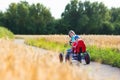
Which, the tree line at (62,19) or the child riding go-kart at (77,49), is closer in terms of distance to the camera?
the child riding go-kart at (77,49)

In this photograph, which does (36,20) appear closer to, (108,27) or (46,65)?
(108,27)

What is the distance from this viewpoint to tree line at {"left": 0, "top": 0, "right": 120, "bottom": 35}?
9194 cm

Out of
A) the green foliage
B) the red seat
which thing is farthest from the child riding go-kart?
the green foliage

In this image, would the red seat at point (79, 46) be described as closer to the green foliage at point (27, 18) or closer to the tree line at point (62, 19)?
the tree line at point (62, 19)

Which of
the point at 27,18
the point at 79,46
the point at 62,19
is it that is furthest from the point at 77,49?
the point at 27,18

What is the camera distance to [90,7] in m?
104

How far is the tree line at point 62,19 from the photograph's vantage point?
91.9 metres

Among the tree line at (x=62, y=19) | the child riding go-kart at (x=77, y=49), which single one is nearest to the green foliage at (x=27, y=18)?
the tree line at (x=62, y=19)

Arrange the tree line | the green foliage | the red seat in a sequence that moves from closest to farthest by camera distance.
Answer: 1. the red seat
2. the tree line
3. the green foliage

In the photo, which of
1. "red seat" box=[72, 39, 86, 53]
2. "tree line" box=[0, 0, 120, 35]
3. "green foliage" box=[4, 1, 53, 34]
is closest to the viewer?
"red seat" box=[72, 39, 86, 53]

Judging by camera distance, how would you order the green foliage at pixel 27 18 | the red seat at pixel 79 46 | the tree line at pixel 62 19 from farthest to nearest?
1. the green foliage at pixel 27 18
2. the tree line at pixel 62 19
3. the red seat at pixel 79 46

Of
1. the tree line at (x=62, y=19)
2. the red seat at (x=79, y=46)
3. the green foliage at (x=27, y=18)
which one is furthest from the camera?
the green foliage at (x=27, y=18)

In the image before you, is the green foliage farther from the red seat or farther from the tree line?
the red seat

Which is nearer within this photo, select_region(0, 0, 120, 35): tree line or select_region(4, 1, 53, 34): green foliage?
select_region(0, 0, 120, 35): tree line
